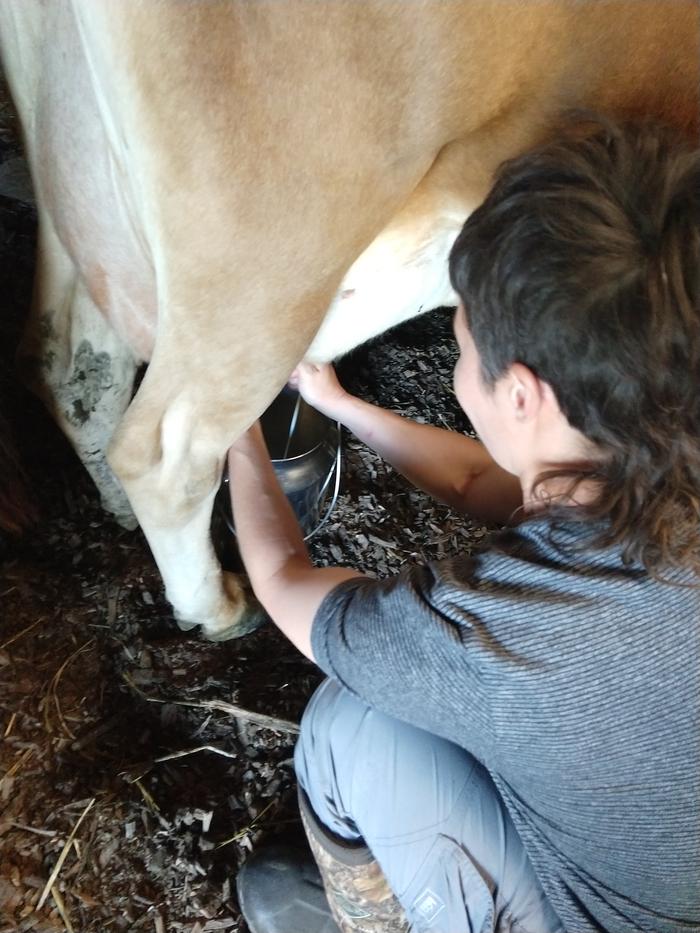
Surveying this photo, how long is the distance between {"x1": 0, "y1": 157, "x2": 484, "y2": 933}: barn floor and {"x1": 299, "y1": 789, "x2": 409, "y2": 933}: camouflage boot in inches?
8.8

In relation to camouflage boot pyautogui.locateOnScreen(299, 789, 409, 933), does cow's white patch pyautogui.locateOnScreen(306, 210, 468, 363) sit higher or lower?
higher

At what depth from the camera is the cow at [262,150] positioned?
0.73 meters

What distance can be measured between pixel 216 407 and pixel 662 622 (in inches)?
21.4

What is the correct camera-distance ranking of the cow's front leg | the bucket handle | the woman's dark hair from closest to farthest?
the woman's dark hair, the cow's front leg, the bucket handle

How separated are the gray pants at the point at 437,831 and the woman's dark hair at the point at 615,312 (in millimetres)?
368

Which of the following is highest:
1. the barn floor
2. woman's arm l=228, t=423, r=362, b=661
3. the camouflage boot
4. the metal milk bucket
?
woman's arm l=228, t=423, r=362, b=661

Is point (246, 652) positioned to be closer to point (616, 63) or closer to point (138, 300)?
point (138, 300)

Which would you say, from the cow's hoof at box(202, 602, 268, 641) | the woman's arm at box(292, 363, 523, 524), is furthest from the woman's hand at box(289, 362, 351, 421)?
the cow's hoof at box(202, 602, 268, 641)

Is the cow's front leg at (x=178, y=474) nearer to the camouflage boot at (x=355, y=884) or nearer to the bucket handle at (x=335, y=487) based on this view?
the bucket handle at (x=335, y=487)

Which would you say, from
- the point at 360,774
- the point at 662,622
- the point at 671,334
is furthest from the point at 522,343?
the point at 360,774

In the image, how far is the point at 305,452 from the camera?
1.53 metres

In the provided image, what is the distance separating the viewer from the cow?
2.41 feet

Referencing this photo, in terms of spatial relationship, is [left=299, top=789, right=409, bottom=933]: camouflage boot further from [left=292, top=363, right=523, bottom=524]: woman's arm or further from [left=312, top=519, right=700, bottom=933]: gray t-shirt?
[left=292, top=363, right=523, bottom=524]: woman's arm

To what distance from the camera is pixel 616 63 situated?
96 cm
